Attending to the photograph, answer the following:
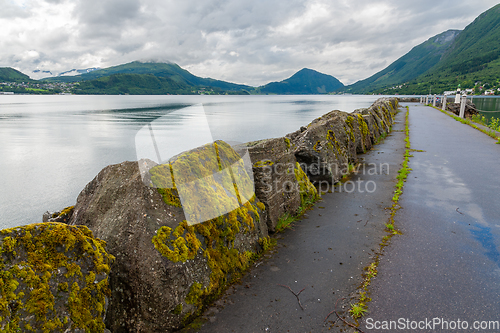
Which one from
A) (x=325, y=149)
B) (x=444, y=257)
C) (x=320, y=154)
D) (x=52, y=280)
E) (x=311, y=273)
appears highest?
(x=325, y=149)

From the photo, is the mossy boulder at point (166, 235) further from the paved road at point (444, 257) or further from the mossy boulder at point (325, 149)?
the mossy boulder at point (325, 149)

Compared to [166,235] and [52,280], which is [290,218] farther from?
[52,280]

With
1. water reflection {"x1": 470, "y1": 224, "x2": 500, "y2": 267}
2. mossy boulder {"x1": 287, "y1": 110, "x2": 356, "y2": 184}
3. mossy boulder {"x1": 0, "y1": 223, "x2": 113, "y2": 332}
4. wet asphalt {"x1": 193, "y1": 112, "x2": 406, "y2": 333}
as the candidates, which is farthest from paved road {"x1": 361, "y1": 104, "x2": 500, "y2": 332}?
mossy boulder {"x1": 0, "y1": 223, "x2": 113, "y2": 332}

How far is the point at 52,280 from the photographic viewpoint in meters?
2.70

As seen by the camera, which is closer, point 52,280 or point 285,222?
point 52,280

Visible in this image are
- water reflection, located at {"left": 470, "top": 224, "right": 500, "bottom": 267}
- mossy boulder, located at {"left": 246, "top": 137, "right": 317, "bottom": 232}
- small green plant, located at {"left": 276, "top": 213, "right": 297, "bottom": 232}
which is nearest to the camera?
water reflection, located at {"left": 470, "top": 224, "right": 500, "bottom": 267}

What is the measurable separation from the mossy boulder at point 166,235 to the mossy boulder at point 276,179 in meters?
1.08

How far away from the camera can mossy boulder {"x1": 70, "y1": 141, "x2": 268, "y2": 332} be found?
10.9ft

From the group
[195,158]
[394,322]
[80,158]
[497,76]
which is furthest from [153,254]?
[497,76]

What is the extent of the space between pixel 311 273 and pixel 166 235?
251 cm

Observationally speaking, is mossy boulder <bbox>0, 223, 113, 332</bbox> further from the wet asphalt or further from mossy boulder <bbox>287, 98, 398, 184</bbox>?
mossy boulder <bbox>287, 98, 398, 184</bbox>

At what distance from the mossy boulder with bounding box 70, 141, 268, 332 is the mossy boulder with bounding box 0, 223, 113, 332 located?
0.33 meters

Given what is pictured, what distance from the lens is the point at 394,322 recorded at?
3.48 meters

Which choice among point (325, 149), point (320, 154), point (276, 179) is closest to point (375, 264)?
point (276, 179)
